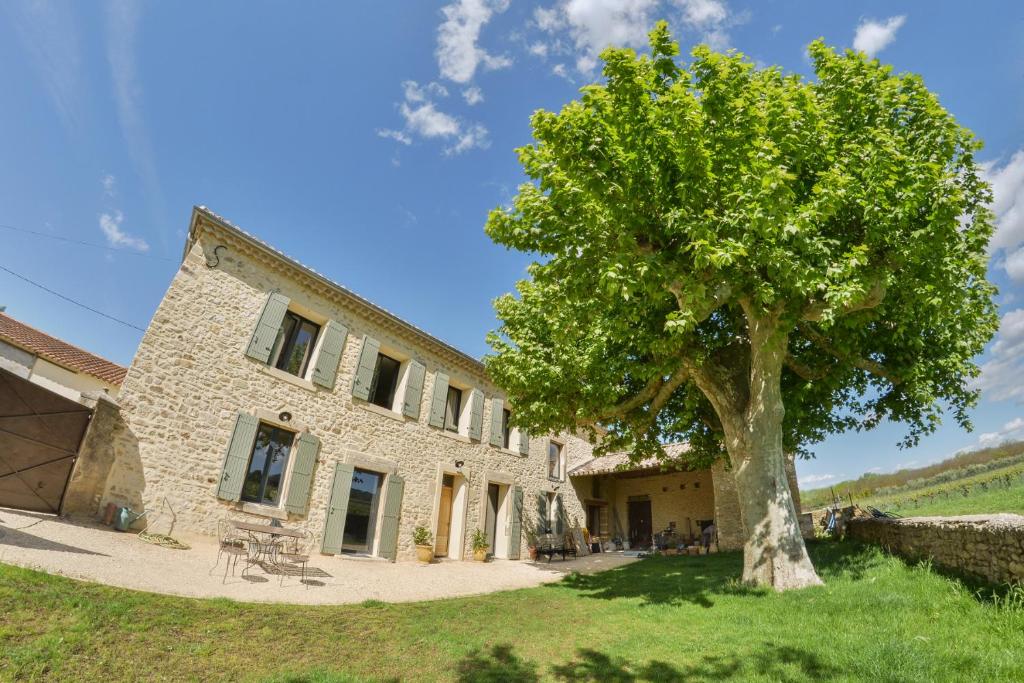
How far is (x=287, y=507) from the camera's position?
394 inches

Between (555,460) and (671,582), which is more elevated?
(555,460)

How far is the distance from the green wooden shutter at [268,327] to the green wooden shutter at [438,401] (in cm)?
467

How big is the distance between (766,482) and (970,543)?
228 centimetres

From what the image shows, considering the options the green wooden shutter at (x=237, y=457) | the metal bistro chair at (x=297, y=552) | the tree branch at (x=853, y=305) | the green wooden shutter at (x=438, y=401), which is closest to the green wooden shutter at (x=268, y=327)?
the green wooden shutter at (x=237, y=457)

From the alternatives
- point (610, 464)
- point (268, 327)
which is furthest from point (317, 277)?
point (610, 464)

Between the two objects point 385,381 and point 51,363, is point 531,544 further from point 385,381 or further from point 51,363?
point 51,363

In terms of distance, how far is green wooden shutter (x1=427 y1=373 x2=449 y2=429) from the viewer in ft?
44.3

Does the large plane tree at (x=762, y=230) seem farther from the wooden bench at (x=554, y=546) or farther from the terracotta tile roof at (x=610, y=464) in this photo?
the terracotta tile roof at (x=610, y=464)

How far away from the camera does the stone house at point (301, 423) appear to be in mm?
8805

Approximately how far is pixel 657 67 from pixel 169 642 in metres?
9.14

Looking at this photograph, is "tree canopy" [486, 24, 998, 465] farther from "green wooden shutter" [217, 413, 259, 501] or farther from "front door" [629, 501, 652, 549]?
"front door" [629, 501, 652, 549]

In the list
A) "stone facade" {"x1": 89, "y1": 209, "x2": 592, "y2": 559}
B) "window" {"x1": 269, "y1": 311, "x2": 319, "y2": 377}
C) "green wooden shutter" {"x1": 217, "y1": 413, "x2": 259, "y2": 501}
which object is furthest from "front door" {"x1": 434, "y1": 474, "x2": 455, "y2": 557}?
"green wooden shutter" {"x1": 217, "y1": 413, "x2": 259, "y2": 501}

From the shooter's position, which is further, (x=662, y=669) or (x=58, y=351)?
(x=58, y=351)

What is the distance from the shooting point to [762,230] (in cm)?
566
